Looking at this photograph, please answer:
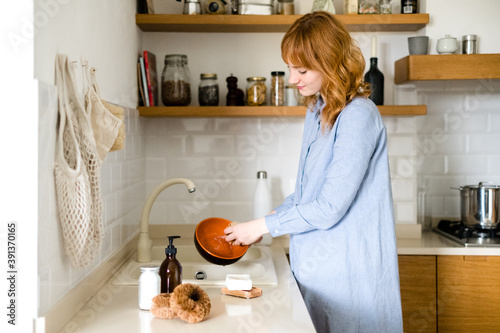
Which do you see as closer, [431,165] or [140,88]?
[140,88]

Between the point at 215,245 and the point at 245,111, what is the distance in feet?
2.58

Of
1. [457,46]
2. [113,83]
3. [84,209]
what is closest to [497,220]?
[457,46]

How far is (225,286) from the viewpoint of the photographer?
183 cm

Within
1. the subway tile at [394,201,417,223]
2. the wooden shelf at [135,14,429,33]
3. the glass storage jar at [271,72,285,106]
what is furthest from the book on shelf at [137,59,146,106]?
the subway tile at [394,201,417,223]

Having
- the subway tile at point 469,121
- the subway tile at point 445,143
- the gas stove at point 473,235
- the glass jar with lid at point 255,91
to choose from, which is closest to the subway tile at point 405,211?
the gas stove at point 473,235

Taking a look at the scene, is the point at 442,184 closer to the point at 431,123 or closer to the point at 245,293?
the point at 431,123

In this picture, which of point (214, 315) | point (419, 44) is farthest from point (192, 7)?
point (214, 315)

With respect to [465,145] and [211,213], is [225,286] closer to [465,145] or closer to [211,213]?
[211,213]

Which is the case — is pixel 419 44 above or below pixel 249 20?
below

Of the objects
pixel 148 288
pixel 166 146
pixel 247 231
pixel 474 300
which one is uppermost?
pixel 166 146

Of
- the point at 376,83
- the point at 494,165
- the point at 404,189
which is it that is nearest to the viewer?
the point at 376,83

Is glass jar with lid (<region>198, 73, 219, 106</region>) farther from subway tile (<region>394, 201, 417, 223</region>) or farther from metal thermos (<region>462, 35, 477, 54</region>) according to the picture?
metal thermos (<region>462, 35, 477, 54</region>)

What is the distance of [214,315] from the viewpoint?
151cm

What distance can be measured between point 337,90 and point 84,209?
0.82m
